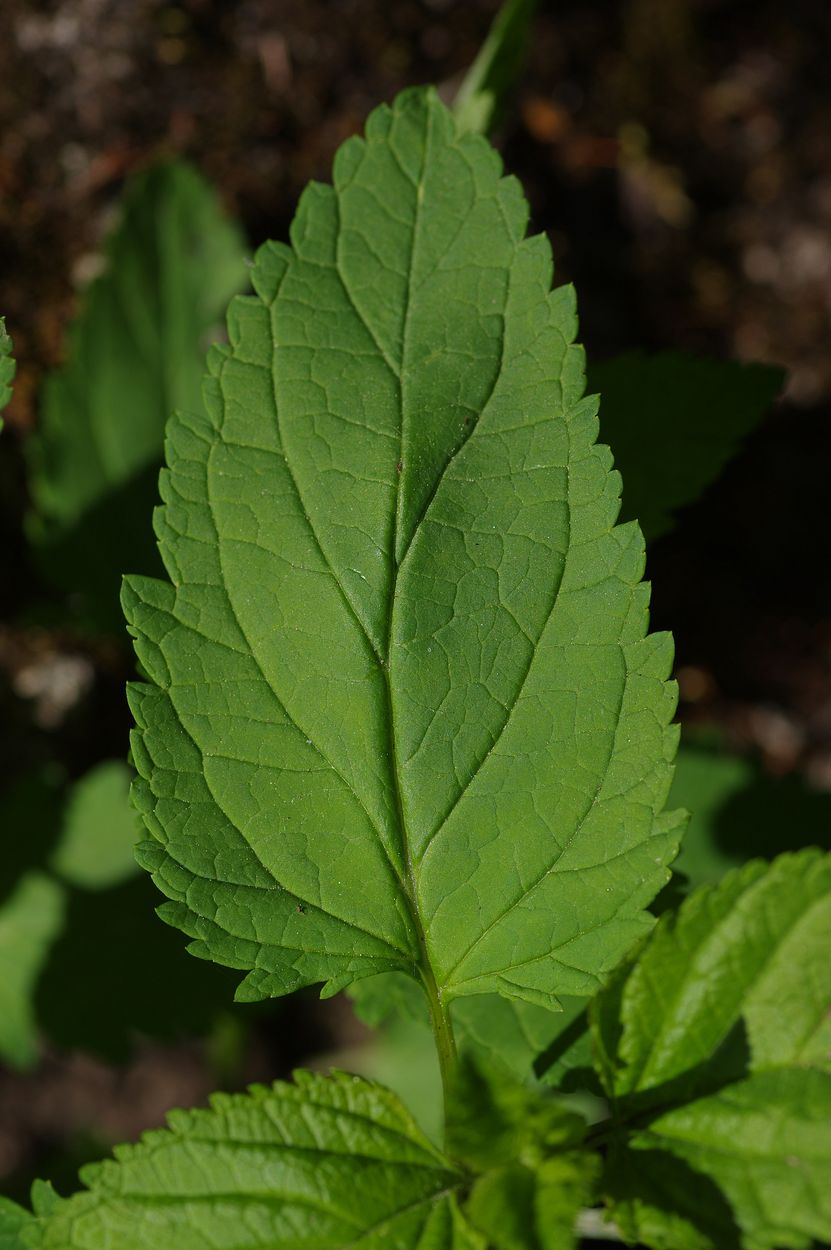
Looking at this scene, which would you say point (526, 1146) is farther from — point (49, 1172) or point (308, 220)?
point (49, 1172)

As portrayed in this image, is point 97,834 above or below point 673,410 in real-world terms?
below

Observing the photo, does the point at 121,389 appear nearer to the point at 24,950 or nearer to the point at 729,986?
the point at 24,950

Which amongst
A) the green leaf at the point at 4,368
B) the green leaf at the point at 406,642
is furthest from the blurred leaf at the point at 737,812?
the green leaf at the point at 4,368

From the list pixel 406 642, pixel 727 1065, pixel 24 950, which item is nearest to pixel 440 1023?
pixel 727 1065

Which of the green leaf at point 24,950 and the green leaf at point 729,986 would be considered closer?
the green leaf at point 729,986

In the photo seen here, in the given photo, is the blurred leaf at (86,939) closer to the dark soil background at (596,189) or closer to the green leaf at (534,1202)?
the dark soil background at (596,189)
